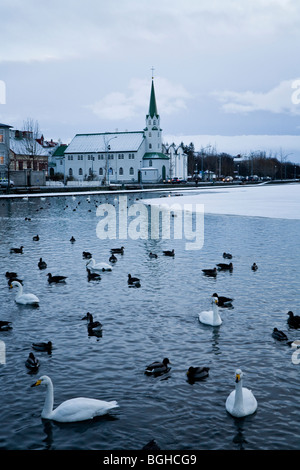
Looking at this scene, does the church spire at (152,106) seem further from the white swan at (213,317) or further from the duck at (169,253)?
the white swan at (213,317)

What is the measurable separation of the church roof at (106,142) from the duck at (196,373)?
125 m

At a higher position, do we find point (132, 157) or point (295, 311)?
point (132, 157)

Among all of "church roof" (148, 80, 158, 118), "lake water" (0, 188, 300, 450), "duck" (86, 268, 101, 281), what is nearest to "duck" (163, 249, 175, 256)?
"lake water" (0, 188, 300, 450)

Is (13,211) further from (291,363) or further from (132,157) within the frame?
(132,157)

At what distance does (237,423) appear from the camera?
27.1 feet

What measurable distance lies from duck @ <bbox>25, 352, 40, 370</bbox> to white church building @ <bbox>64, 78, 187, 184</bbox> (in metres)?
120

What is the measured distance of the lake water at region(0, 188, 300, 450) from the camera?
802 cm

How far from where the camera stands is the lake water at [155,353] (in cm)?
802

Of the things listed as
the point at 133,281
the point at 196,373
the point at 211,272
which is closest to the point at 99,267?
the point at 133,281

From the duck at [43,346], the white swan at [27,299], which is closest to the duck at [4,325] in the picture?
the duck at [43,346]

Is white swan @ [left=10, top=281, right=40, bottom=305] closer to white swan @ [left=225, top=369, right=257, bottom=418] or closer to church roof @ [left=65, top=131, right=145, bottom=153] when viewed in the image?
white swan @ [left=225, top=369, right=257, bottom=418]

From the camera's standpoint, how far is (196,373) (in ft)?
32.0
